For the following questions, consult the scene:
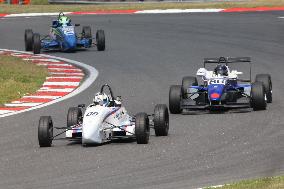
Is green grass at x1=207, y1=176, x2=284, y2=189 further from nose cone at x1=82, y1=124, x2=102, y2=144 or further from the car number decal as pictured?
the car number decal

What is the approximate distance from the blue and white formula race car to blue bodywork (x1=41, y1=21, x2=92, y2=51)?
15411mm

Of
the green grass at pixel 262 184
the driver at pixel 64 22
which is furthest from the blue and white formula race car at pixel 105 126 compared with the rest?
the driver at pixel 64 22

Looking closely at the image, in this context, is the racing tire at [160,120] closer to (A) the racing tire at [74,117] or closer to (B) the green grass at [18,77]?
(A) the racing tire at [74,117]

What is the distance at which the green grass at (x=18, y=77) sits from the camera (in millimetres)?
25145

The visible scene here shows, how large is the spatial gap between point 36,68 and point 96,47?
615cm

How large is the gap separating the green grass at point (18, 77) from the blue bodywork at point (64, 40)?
1944 millimetres

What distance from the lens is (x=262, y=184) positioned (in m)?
12.7

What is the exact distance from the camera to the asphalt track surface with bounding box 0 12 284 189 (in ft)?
47.6

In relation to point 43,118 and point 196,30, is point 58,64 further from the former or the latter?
point 43,118

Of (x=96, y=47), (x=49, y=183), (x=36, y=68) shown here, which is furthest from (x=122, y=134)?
(x=96, y=47)

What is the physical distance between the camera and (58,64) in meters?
31.4

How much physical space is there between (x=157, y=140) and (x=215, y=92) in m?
3.57

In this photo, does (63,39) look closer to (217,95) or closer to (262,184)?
(217,95)

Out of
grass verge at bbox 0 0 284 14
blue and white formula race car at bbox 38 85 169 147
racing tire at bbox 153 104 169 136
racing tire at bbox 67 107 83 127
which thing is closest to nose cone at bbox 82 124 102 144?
blue and white formula race car at bbox 38 85 169 147
